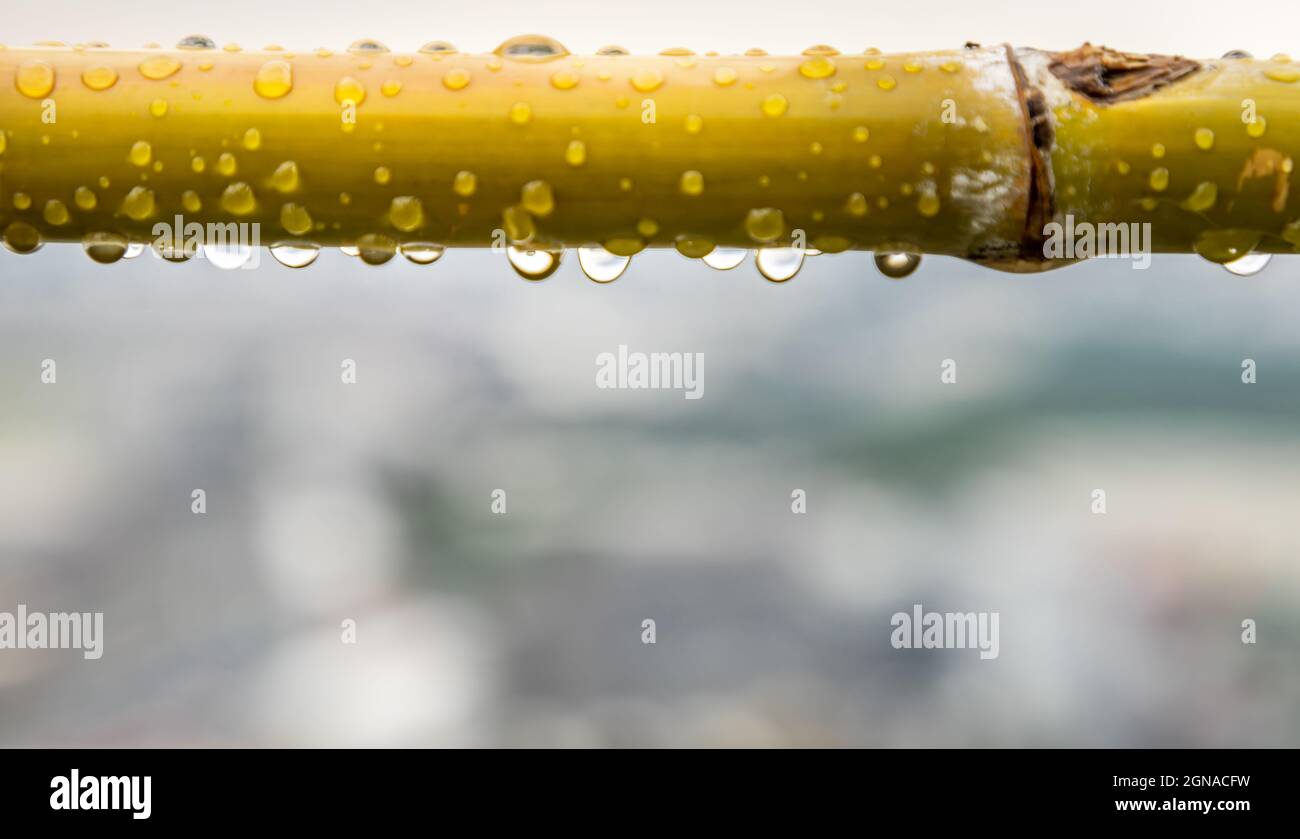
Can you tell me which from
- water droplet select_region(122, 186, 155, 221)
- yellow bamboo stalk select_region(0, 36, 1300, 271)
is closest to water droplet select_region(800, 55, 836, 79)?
yellow bamboo stalk select_region(0, 36, 1300, 271)

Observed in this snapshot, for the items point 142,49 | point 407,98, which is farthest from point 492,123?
point 142,49

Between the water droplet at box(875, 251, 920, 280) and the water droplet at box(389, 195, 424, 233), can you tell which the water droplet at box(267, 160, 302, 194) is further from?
the water droplet at box(875, 251, 920, 280)

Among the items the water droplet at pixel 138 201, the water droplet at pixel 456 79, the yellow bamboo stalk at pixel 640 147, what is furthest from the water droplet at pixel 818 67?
the water droplet at pixel 138 201

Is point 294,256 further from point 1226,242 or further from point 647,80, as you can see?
point 1226,242

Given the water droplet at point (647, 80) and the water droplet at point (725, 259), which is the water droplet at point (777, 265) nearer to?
the water droplet at point (725, 259)

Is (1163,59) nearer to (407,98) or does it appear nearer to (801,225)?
(801,225)

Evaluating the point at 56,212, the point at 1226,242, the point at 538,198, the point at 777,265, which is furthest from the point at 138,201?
the point at 1226,242

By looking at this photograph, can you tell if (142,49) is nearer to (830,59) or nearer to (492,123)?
(492,123)
